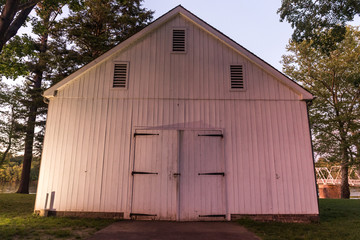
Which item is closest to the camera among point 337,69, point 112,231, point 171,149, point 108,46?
point 112,231

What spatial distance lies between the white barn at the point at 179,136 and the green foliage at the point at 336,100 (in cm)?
1235

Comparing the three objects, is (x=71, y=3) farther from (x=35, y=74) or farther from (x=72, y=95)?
(x=35, y=74)

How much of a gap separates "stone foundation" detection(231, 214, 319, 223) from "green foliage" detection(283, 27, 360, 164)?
12.7 meters

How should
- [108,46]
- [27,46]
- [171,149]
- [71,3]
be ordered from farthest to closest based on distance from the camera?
[108,46], [27,46], [71,3], [171,149]

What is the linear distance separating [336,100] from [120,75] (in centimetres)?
1828

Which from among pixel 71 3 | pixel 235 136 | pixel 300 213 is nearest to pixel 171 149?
pixel 235 136

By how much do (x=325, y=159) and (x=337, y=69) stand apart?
742 cm

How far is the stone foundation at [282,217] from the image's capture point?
6.71 meters

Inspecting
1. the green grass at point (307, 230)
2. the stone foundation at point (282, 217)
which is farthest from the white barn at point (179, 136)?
the green grass at point (307, 230)

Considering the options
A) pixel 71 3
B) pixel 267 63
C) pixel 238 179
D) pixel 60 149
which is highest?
pixel 71 3

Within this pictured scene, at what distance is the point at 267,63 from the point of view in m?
7.75

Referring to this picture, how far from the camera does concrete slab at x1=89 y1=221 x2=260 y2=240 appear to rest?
16.0 feet

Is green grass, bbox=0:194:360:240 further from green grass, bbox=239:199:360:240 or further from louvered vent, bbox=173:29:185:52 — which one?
louvered vent, bbox=173:29:185:52

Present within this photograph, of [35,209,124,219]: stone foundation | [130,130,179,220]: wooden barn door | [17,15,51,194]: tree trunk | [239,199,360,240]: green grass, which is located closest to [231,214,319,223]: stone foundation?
[239,199,360,240]: green grass
